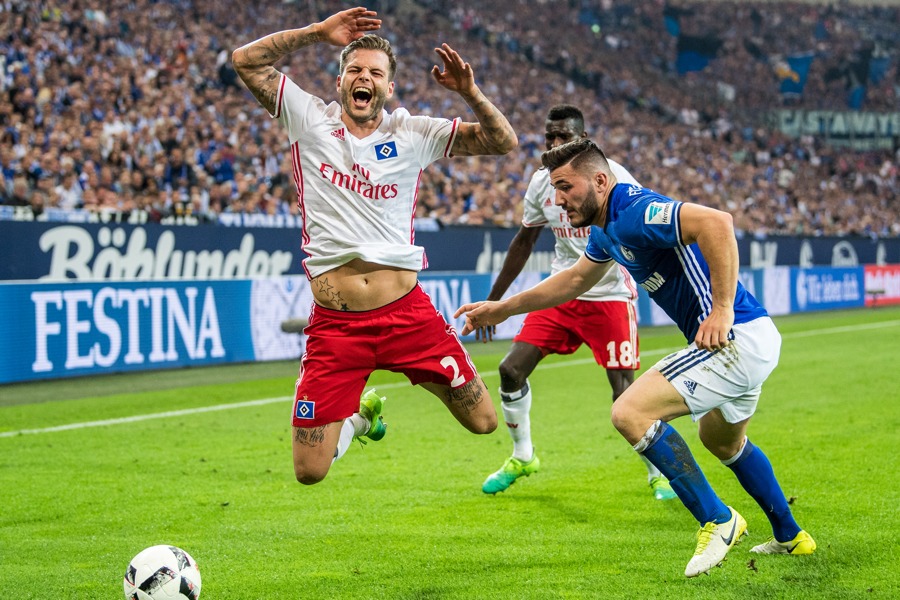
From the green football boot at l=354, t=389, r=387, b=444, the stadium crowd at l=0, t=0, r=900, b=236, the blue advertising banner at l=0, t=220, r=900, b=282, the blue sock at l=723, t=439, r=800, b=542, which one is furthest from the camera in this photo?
the stadium crowd at l=0, t=0, r=900, b=236

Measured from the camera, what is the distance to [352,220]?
538 centimetres

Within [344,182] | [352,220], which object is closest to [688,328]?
[352,220]

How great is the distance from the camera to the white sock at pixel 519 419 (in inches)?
289

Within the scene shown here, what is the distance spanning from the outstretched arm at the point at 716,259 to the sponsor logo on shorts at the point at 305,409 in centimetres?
194

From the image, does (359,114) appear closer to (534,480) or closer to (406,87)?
(534,480)

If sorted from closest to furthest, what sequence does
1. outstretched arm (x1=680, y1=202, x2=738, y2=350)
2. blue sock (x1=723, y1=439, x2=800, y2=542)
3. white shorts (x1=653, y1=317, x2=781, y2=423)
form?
outstretched arm (x1=680, y1=202, x2=738, y2=350) < white shorts (x1=653, y1=317, x2=781, y2=423) < blue sock (x1=723, y1=439, x2=800, y2=542)

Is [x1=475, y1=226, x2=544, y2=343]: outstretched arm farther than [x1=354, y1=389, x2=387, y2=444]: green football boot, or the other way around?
[x1=475, y1=226, x2=544, y2=343]: outstretched arm

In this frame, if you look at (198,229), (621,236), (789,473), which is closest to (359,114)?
(621,236)

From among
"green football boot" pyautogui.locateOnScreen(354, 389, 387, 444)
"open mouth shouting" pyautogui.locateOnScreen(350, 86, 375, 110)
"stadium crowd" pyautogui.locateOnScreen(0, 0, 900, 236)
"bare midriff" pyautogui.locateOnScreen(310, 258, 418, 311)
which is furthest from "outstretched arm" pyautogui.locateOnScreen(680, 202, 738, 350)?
"stadium crowd" pyautogui.locateOnScreen(0, 0, 900, 236)

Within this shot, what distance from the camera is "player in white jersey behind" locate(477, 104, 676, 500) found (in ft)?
24.4

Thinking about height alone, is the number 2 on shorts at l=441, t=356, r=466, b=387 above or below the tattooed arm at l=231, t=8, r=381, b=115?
below

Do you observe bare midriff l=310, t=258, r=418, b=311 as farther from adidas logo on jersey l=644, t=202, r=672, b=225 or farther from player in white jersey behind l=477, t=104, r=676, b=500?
player in white jersey behind l=477, t=104, r=676, b=500

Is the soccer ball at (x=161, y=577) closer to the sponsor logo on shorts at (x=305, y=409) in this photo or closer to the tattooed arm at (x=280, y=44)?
the sponsor logo on shorts at (x=305, y=409)

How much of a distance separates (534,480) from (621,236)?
307cm
